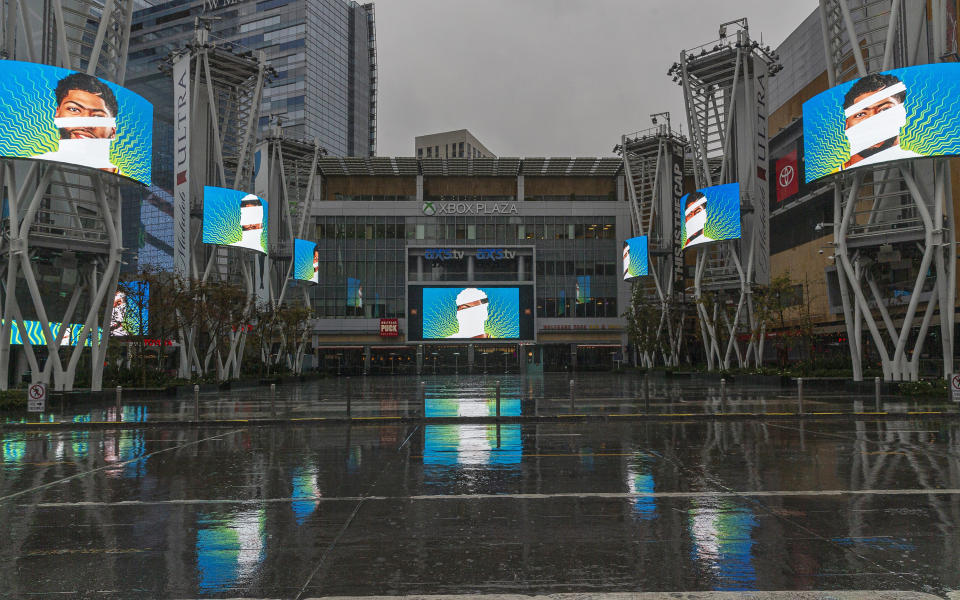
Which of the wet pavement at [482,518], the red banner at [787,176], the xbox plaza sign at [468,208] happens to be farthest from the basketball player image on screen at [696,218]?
the xbox plaza sign at [468,208]

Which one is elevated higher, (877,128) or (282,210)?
(282,210)

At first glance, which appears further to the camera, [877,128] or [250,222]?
[250,222]

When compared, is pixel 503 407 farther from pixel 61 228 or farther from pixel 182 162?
pixel 182 162

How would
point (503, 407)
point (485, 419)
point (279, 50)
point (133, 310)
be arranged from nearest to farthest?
1. point (485, 419)
2. point (503, 407)
3. point (133, 310)
4. point (279, 50)

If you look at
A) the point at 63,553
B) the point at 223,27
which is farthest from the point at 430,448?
the point at 223,27

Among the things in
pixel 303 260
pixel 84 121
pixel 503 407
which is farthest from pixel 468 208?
pixel 503 407

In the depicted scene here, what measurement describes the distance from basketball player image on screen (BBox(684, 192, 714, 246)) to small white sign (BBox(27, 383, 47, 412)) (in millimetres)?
42700

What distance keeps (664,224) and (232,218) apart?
3969cm

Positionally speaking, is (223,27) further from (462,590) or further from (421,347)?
(462,590)

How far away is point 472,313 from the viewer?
279 ft

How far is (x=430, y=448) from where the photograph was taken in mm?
16531

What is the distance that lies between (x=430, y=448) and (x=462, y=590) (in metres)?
10.3

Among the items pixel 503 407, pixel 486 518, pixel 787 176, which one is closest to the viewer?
pixel 486 518

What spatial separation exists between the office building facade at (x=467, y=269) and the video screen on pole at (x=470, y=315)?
0.31m
